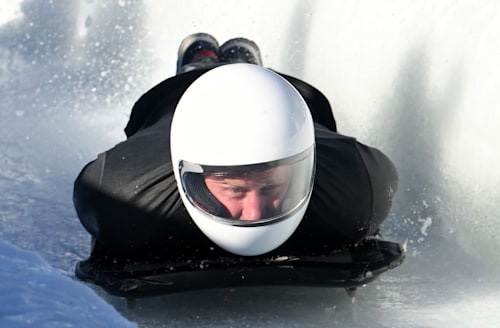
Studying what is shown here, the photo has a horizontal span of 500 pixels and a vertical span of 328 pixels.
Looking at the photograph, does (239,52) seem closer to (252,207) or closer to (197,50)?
(197,50)

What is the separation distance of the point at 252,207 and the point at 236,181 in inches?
3.2

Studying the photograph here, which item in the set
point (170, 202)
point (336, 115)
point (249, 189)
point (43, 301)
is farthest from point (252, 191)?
point (336, 115)

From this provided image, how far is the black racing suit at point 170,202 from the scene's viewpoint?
2.38 metres

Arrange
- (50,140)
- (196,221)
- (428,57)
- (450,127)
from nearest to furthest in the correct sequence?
1. (196,221)
2. (450,127)
3. (428,57)
4. (50,140)

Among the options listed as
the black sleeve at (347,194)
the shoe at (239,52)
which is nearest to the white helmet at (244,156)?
the black sleeve at (347,194)

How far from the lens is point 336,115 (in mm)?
3898

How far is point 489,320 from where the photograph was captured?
2424 millimetres

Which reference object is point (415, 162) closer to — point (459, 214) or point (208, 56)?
point (459, 214)

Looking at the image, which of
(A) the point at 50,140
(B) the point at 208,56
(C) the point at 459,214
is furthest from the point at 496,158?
(A) the point at 50,140

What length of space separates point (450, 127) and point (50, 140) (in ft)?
5.50

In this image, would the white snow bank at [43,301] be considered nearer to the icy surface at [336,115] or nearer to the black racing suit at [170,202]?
the icy surface at [336,115]

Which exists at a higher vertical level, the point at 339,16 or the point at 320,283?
the point at 339,16

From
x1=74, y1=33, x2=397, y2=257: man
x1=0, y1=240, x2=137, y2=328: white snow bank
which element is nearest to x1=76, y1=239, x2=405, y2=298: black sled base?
x1=74, y1=33, x2=397, y2=257: man

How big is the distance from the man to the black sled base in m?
0.04
